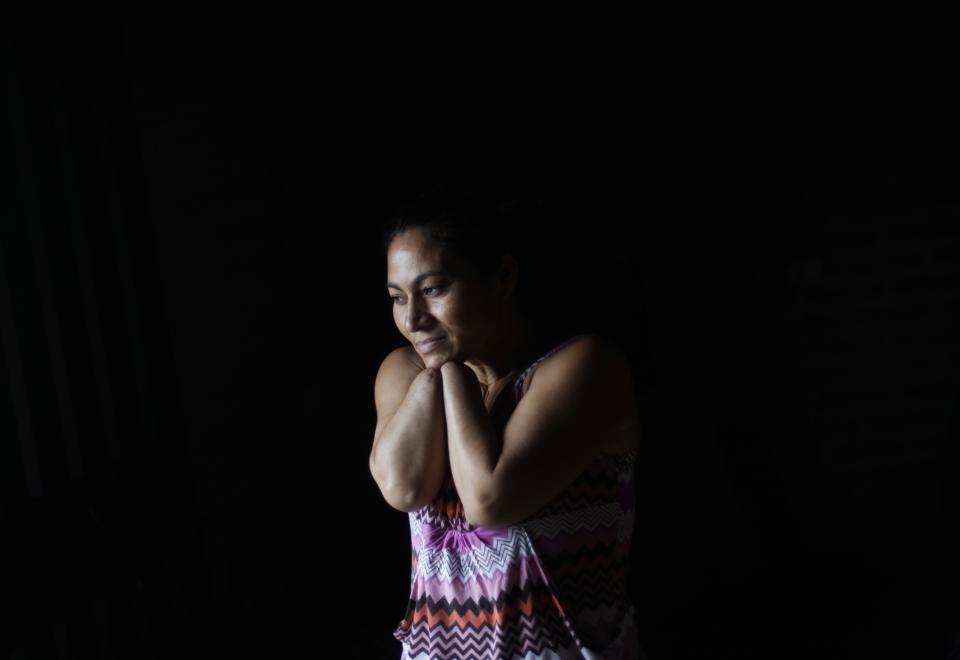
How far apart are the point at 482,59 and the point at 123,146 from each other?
4.22 ft

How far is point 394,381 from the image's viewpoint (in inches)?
58.7

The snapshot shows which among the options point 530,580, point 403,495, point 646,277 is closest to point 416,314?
point 403,495

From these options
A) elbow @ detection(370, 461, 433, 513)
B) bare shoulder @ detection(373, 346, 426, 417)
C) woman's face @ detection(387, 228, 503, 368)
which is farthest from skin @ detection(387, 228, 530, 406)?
elbow @ detection(370, 461, 433, 513)

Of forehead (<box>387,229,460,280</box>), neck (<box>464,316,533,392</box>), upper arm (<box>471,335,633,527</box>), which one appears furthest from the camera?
neck (<box>464,316,533,392</box>)

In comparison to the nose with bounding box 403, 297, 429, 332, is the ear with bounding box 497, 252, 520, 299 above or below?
above

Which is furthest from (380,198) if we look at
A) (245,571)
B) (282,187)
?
(245,571)

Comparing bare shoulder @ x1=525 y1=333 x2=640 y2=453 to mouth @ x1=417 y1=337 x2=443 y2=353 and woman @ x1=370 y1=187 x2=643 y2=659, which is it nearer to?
woman @ x1=370 y1=187 x2=643 y2=659

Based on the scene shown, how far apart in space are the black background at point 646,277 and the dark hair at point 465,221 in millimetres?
1173

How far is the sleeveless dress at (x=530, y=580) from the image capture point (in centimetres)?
124

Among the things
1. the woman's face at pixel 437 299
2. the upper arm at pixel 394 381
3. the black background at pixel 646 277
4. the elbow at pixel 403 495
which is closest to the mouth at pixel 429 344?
the woman's face at pixel 437 299

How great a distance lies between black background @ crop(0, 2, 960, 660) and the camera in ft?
8.49

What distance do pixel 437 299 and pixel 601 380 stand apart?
306 millimetres

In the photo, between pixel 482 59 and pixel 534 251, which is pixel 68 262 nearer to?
pixel 534 251

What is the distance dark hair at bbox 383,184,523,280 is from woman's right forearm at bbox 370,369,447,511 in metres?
0.21
